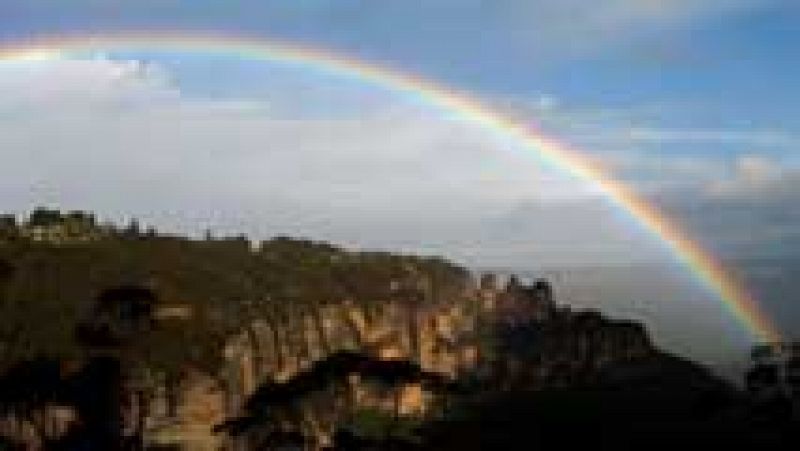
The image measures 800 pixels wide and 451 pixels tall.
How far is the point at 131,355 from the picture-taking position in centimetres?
18012

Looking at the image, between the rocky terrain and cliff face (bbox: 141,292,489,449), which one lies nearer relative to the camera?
the rocky terrain

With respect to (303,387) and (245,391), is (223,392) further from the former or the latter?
(303,387)

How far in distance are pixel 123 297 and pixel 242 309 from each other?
1386cm

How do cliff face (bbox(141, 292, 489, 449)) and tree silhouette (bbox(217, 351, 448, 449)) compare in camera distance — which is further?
cliff face (bbox(141, 292, 489, 449))

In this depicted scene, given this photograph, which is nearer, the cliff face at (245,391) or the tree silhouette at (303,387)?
the tree silhouette at (303,387)

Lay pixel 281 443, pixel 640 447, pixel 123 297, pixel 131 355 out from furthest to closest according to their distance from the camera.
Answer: pixel 123 297
pixel 131 355
pixel 281 443
pixel 640 447

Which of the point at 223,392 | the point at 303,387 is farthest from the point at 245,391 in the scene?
the point at 303,387

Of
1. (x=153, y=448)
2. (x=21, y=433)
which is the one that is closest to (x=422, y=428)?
(x=153, y=448)

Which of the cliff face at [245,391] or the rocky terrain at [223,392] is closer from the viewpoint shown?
the rocky terrain at [223,392]

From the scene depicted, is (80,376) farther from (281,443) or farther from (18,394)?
(281,443)

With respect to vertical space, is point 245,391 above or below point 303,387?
below

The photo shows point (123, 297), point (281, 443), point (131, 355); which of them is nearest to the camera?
point (281, 443)

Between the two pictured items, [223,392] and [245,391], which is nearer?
[223,392]

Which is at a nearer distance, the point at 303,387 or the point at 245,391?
the point at 303,387
